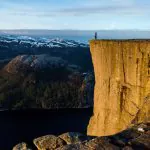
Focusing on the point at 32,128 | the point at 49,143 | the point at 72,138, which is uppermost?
the point at 72,138

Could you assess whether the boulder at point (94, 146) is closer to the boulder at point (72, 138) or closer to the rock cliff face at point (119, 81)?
the boulder at point (72, 138)

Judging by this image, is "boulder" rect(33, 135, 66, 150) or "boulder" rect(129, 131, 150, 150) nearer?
"boulder" rect(129, 131, 150, 150)

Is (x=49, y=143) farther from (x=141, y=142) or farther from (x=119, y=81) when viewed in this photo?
(x=119, y=81)

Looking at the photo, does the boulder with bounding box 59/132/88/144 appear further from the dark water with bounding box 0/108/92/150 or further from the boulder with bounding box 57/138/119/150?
the dark water with bounding box 0/108/92/150

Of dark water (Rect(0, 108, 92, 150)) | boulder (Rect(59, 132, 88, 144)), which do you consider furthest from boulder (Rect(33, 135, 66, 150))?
dark water (Rect(0, 108, 92, 150))

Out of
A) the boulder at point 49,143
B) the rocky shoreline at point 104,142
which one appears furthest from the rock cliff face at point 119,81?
the boulder at point 49,143

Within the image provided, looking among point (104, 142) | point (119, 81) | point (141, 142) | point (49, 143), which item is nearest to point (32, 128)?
point (119, 81)

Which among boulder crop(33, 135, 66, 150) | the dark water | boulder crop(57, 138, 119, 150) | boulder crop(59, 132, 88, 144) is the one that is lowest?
the dark water
